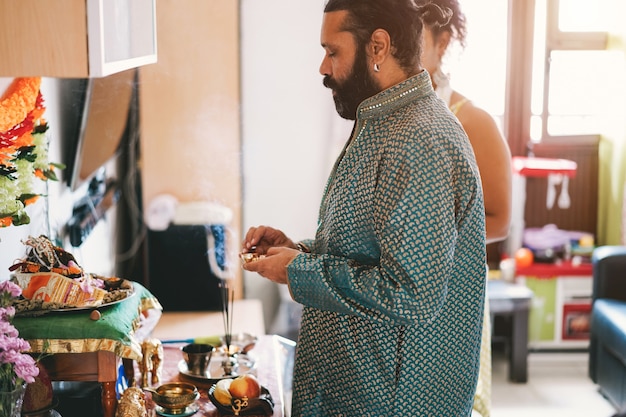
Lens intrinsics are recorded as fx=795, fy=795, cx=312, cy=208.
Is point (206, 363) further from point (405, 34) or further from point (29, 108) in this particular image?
point (405, 34)

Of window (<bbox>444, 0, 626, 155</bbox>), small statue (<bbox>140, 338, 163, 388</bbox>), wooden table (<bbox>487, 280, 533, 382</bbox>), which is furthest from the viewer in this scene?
window (<bbox>444, 0, 626, 155</bbox>)

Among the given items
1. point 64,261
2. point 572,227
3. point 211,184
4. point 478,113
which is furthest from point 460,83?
point 64,261

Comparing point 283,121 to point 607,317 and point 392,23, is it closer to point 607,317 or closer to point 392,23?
point 607,317

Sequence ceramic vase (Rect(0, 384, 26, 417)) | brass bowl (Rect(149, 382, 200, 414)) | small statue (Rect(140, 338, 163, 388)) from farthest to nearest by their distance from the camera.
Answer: small statue (Rect(140, 338, 163, 388))
brass bowl (Rect(149, 382, 200, 414))
ceramic vase (Rect(0, 384, 26, 417))

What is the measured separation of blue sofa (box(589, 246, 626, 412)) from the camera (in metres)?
3.44

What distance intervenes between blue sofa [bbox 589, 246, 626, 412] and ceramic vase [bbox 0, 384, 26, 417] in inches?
109

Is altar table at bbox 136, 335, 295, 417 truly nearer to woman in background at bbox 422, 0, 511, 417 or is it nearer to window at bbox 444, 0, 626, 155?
woman in background at bbox 422, 0, 511, 417

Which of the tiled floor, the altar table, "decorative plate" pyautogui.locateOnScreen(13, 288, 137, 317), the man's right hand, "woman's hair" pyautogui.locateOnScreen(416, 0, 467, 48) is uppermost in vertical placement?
"woman's hair" pyautogui.locateOnScreen(416, 0, 467, 48)

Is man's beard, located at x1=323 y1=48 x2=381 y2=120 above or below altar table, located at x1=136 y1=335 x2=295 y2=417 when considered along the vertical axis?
above

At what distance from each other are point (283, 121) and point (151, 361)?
5.86 feet

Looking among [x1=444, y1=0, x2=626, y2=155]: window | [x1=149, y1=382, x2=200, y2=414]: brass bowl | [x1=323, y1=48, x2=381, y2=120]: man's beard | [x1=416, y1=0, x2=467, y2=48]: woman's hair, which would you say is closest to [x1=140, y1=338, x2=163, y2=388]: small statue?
[x1=149, y1=382, x2=200, y2=414]: brass bowl

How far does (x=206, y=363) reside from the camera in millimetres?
1781

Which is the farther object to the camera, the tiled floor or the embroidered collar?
the tiled floor

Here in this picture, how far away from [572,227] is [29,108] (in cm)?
353
